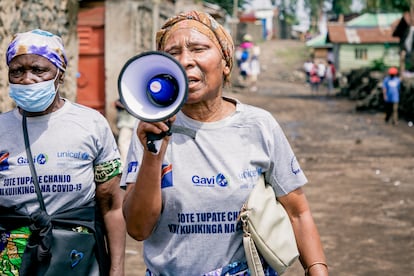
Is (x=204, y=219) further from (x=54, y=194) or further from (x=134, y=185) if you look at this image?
(x=54, y=194)

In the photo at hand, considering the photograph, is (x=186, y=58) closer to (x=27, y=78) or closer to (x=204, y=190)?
(x=204, y=190)

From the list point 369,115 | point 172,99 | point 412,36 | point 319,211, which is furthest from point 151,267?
point 412,36

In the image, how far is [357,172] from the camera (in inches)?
465

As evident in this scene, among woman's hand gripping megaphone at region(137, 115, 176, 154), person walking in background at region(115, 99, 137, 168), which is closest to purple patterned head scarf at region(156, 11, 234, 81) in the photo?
woman's hand gripping megaphone at region(137, 115, 176, 154)

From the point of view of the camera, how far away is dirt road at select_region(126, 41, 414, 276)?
6871mm

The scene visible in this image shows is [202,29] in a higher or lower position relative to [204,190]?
higher

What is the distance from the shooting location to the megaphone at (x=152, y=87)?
2119mm

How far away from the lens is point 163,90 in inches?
85.8

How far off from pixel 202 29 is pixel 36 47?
0.89 metres

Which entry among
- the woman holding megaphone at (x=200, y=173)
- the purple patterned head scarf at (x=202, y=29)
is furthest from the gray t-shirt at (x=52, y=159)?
the purple patterned head scarf at (x=202, y=29)

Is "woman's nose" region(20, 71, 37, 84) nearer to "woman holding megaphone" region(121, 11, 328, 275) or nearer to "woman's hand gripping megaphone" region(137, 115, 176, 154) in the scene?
"woman holding megaphone" region(121, 11, 328, 275)

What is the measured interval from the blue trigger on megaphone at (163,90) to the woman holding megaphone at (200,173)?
8.8 inches

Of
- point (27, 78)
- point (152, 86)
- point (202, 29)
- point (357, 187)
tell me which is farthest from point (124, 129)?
point (152, 86)

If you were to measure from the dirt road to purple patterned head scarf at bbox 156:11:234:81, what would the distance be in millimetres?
3989
